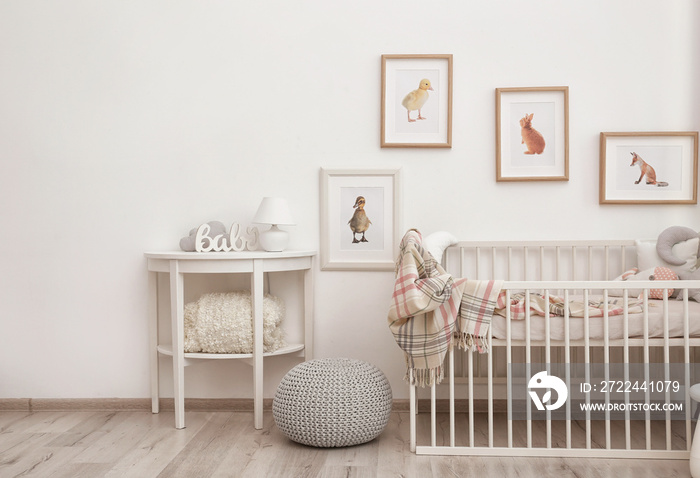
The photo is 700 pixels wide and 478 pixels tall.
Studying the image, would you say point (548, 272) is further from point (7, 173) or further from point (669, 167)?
point (7, 173)

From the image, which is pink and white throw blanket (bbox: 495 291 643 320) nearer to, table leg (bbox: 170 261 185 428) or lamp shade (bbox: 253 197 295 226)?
lamp shade (bbox: 253 197 295 226)

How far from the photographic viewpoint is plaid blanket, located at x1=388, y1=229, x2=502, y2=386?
212cm

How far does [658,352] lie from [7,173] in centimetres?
292

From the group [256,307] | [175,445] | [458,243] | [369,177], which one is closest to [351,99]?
[369,177]

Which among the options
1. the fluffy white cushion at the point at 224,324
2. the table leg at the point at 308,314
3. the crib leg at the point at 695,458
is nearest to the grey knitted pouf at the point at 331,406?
the fluffy white cushion at the point at 224,324

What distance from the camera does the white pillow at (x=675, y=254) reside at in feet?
8.43

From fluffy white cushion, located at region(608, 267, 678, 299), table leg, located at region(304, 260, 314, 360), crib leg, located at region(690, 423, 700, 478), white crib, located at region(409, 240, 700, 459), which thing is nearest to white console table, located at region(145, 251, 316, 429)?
table leg, located at region(304, 260, 314, 360)

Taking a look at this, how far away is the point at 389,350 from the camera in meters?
2.80

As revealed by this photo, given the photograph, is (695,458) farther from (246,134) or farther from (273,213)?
(246,134)

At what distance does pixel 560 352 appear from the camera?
109 inches

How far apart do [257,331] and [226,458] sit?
0.51 metres

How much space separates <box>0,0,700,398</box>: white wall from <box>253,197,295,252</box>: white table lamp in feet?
0.55

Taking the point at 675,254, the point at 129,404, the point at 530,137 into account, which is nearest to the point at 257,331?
the point at 129,404

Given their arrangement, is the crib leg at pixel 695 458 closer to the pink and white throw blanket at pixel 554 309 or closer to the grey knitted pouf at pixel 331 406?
the pink and white throw blanket at pixel 554 309
